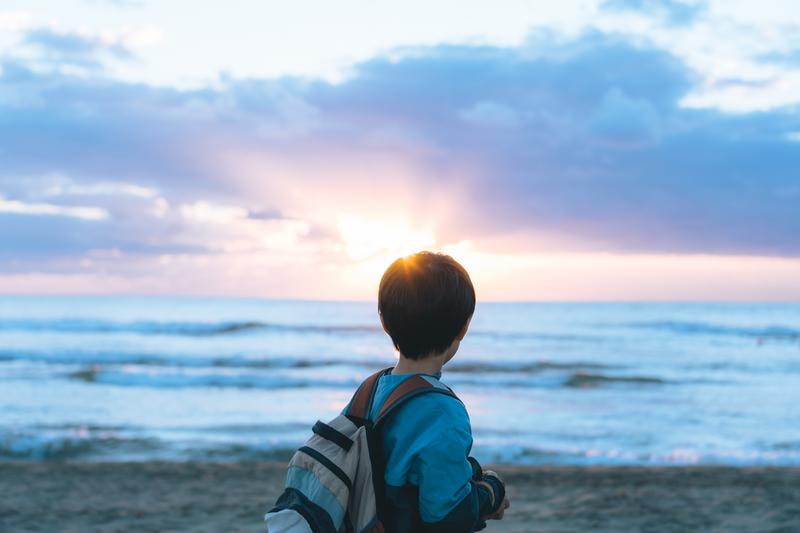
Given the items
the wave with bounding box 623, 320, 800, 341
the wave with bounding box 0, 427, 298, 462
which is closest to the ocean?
the wave with bounding box 0, 427, 298, 462

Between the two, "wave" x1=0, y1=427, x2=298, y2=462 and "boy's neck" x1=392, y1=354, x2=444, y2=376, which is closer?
"boy's neck" x1=392, y1=354, x2=444, y2=376

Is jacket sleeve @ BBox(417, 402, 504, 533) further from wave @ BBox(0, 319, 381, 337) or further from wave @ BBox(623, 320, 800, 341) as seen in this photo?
wave @ BBox(623, 320, 800, 341)

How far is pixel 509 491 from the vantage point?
6.28 m

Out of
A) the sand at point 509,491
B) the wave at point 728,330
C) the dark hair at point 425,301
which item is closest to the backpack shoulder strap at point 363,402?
the dark hair at point 425,301

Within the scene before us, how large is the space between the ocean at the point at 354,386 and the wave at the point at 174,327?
0.18 m

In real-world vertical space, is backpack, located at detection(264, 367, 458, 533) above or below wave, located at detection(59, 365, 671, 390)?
above

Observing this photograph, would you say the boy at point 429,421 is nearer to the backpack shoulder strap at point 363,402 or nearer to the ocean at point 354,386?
the backpack shoulder strap at point 363,402

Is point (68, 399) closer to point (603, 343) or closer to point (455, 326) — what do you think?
point (455, 326)

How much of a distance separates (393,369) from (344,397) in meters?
11.5

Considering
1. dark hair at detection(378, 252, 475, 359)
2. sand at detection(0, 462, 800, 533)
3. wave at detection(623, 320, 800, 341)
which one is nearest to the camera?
dark hair at detection(378, 252, 475, 359)

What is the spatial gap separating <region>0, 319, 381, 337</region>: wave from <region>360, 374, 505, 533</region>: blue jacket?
1097 inches

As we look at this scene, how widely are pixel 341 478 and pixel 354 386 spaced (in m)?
13.1

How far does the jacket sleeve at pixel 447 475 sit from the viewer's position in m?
1.68

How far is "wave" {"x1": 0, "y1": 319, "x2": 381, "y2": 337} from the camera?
1166 inches
